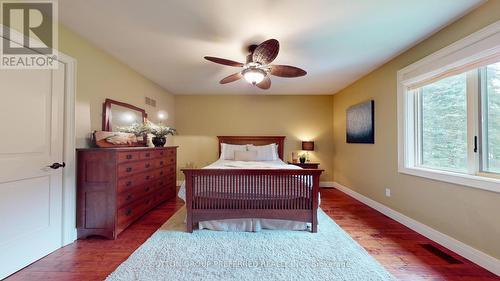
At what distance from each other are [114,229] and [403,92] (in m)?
4.19

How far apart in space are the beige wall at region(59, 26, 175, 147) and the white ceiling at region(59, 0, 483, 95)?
5.2 inches

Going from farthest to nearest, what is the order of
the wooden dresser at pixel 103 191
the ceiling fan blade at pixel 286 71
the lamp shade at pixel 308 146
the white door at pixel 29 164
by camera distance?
the lamp shade at pixel 308 146, the ceiling fan blade at pixel 286 71, the wooden dresser at pixel 103 191, the white door at pixel 29 164

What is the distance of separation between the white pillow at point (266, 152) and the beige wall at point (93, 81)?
8.69 feet

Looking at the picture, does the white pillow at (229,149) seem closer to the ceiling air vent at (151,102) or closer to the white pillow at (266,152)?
the white pillow at (266,152)

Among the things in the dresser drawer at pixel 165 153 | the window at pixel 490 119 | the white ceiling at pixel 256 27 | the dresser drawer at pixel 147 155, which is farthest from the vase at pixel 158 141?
the window at pixel 490 119

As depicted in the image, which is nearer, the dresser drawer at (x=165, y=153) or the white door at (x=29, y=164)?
the white door at (x=29, y=164)

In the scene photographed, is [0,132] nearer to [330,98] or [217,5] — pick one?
[217,5]

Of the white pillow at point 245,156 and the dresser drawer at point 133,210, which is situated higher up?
the white pillow at point 245,156

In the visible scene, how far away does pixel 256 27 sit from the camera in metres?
2.32

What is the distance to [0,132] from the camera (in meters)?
1.78

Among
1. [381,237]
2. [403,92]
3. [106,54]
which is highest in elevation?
[106,54]

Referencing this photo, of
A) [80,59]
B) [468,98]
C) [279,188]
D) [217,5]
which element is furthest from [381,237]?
[80,59]

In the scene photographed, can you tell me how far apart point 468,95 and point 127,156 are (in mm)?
3948

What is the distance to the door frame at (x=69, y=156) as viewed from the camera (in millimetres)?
2326
